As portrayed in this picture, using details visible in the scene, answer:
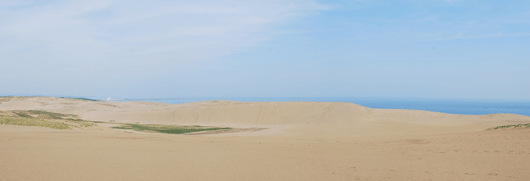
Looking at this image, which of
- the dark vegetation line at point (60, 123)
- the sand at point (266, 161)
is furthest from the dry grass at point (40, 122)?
the sand at point (266, 161)

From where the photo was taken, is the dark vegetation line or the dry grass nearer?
the dry grass

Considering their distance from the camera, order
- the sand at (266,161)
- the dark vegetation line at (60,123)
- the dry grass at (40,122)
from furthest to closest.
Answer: the dark vegetation line at (60,123)
the dry grass at (40,122)
the sand at (266,161)

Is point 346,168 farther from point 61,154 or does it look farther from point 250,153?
point 61,154

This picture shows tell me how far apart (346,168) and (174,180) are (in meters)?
4.71

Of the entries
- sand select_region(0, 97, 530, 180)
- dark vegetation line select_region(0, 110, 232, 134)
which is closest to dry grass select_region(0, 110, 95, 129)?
dark vegetation line select_region(0, 110, 232, 134)

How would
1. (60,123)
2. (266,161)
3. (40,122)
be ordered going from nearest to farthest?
(266,161) → (40,122) → (60,123)

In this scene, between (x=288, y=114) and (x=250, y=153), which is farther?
(x=288, y=114)

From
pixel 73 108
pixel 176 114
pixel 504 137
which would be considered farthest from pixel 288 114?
pixel 73 108

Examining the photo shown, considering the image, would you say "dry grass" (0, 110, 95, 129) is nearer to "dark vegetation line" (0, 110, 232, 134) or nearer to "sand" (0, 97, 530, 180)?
"dark vegetation line" (0, 110, 232, 134)

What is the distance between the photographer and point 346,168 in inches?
352

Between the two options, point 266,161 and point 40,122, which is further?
point 40,122

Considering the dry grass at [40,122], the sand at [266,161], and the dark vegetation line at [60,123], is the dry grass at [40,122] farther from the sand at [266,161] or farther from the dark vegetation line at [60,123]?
the sand at [266,161]

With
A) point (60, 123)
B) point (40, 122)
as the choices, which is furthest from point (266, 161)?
point (60, 123)

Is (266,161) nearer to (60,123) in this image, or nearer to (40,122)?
(40,122)
